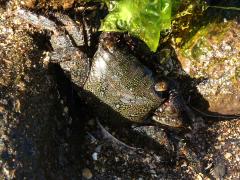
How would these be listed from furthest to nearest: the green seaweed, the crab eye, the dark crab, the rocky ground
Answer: the crab eye → the dark crab → the green seaweed → the rocky ground

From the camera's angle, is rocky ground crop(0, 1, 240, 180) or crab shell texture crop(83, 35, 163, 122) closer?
rocky ground crop(0, 1, 240, 180)

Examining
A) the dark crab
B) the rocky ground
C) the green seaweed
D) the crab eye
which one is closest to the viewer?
the rocky ground

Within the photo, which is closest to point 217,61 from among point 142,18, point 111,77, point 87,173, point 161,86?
point 161,86

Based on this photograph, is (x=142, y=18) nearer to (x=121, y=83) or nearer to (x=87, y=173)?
(x=121, y=83)

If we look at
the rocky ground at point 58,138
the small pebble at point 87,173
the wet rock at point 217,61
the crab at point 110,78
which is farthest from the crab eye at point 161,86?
the small pebble at point 87,173

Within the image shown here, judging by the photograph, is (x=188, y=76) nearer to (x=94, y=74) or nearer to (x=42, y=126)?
(x=94, y=74)

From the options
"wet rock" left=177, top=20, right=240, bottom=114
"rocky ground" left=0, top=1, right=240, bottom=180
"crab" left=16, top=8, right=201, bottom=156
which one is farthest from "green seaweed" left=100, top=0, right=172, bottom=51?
"rocky ground" left=0, top=1, right=240, bottom=180

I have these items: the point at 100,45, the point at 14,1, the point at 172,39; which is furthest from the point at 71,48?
the point at 172,39

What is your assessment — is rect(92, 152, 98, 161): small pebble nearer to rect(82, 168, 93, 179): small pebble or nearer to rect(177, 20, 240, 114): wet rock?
rect(82, 168, 93, 179): small pebble
